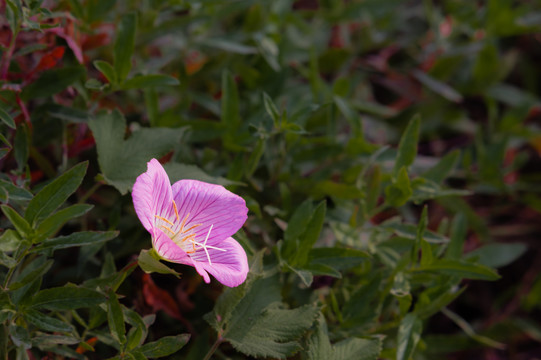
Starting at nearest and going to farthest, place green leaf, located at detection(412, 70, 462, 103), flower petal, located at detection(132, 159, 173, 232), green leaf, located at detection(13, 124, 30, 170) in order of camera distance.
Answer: flower petal, located at detection(132, 159, 173, 232)
green leaf, located at detection(13, 124, 30, 170)
green leaf, located at detection(412, 70, 462, 103)

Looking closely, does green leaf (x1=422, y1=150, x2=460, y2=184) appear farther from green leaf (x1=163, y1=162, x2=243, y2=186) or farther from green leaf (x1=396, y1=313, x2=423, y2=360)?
green leaf (x1=163, y1=162, x2=243, y2=186)

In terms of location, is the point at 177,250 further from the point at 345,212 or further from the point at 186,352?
the point at 345,212

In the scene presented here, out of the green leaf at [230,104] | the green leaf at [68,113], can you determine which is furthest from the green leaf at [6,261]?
the green leaf at [230,104]

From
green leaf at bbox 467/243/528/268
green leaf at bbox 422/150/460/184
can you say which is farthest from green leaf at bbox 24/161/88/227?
green leaf at bbox 467/243/528/268

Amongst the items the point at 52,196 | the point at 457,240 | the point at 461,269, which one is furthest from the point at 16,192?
the point at 457,240

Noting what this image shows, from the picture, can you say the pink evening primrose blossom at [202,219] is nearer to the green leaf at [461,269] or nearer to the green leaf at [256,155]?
the green leaf at [256,155]

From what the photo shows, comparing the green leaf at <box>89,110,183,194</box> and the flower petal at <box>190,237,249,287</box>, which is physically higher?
the green leaf at <box>89,110,183,194</box>

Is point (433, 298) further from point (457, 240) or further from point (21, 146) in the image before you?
point (21, 146)
